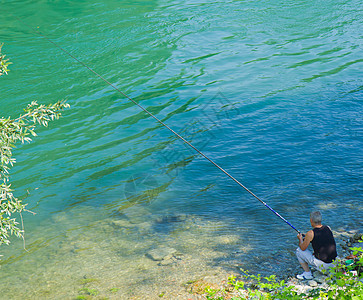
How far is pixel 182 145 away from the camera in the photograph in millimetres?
12789

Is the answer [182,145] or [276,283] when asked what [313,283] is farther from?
[182,145]

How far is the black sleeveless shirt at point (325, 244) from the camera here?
659 cm

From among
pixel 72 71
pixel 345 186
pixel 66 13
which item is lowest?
pixel 345 186

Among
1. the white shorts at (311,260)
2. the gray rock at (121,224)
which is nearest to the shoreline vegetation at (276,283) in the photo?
the white shorts at (311,260)

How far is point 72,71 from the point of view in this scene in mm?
18891

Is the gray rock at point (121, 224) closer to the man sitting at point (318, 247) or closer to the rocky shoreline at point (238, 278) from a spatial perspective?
the rocky shoreline at point (238, 278)

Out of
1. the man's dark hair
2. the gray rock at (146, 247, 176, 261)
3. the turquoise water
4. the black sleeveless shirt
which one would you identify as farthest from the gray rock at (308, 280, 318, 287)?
the gray rock at (146, 247, 176, 261)

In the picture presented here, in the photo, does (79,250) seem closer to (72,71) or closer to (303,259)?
(303,259)

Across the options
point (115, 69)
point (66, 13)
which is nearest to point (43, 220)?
point (115, 69)

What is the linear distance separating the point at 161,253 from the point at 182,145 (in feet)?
16.9

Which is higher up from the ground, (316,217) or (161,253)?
(316,217)

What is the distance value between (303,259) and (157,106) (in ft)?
31.4

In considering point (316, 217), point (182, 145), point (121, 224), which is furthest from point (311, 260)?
point (182, 145)

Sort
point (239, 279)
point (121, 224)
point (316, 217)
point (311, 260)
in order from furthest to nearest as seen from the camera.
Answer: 1. point (121, 224)
2. point (239, 279)
3. point (311, 260)
4. point (316, 217)
